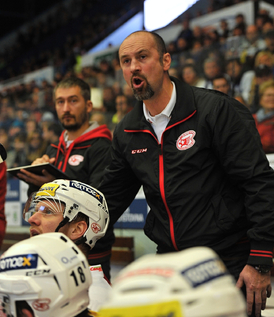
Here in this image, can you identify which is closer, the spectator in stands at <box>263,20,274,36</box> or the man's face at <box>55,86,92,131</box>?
the man's face at <box>55,86,92,131</box>

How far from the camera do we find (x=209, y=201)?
2.03m

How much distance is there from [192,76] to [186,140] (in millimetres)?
3163

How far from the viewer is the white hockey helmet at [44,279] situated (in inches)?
56.1

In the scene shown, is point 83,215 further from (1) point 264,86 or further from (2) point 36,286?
(1) point 264,86

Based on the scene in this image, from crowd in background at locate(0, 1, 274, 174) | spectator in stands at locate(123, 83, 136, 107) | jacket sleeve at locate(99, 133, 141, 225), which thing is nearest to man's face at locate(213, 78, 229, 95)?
crowd in background at locate(0, 1, 274, 174)

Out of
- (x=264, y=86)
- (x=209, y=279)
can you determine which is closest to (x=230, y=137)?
(x=209, y=279)

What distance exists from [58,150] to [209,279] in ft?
8.26

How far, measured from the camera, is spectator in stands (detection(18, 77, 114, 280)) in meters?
2.83

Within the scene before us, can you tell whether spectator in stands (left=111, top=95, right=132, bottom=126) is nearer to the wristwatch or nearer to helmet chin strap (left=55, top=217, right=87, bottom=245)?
helmet chin strap (left=55, top=217, right=87, bottom=245)

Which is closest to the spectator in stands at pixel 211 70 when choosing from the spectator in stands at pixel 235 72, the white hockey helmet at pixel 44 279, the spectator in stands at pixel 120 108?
the spectator in stands at pixel 235 72

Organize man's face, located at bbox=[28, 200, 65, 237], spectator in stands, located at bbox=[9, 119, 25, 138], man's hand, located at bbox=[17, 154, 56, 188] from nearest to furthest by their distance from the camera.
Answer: man's face, located at bbox=[28, 200, 65, 237]
man's hand, located at bbox=[17, 154, 56, 188]
spectator in stands, located at bbox=[9, 119, 25, 138]

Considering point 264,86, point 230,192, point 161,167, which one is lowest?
point 230,192

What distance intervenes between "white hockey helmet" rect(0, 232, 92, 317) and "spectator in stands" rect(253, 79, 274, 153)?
2.97 metres

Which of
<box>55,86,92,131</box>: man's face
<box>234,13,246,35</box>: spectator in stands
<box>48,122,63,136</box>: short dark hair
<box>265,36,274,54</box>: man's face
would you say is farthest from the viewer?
<box>48,122,63,136</box>: short dark hair
